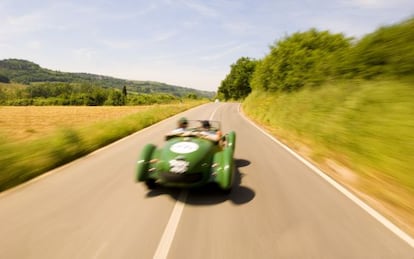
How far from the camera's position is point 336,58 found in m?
11.2

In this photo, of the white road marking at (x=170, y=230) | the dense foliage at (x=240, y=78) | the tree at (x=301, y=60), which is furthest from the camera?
the dense foliage at (x=240, y=78)

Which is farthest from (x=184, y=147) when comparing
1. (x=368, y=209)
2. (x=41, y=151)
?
(x=41, y=151)

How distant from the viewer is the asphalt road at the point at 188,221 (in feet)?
11.4

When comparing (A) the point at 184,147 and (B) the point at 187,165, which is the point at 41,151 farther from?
(B) the point at 187,165

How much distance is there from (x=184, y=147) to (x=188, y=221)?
1.47 m

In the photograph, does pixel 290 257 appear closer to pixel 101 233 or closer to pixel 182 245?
Result: pixel 182 245

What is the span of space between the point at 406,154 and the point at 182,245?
15.7 feet

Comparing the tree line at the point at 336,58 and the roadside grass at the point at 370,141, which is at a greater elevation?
the tree line at the point at 336,58

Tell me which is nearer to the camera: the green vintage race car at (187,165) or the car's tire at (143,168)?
the green vintage race car at (187,165)

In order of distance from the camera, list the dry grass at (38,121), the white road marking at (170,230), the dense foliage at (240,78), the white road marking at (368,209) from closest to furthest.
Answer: the white road marking at (170,230), the white road marking at (368,209), the dry grass at (38,121), the dense foliage at (240,78)

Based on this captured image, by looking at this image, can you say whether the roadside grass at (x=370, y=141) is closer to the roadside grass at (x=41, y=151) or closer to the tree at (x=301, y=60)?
the tree at (x=301, y=60)

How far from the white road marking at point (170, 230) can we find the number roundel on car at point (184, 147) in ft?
2.99

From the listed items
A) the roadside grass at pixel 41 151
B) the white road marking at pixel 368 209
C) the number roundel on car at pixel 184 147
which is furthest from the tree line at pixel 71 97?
the number roundel on car at pixel 184 147

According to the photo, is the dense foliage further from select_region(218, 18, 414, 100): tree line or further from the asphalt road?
the asphalt road
